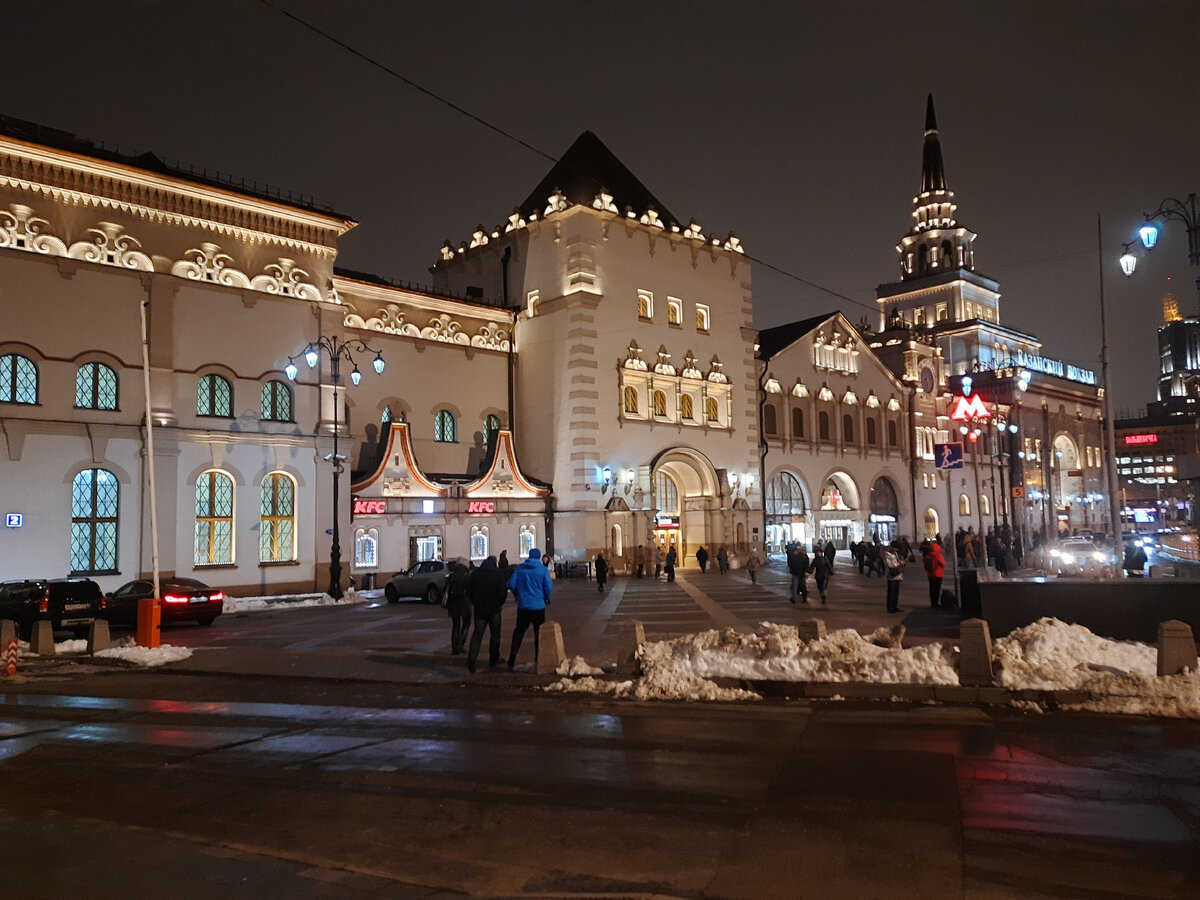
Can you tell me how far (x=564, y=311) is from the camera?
40.3 m

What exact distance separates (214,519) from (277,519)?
7.05 ft

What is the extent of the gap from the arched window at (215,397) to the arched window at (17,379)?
4.74 metres

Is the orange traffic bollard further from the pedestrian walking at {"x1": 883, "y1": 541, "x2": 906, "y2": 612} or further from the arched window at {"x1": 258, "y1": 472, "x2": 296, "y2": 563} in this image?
the pedestrian walking at {"x1": 883, "y1": 541, "x2": 906, "y2": 612}

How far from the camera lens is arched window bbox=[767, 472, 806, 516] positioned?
52.5 metres

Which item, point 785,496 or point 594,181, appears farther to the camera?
point 785,496

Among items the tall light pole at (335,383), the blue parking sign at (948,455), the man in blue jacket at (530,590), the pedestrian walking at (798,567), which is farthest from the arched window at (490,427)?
the man in blue jacket at (530,590)

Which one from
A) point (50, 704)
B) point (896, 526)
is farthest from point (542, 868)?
point (896, 526)

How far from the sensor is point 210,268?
102ft

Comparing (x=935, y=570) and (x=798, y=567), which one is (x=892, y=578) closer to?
(x=935, y=570)

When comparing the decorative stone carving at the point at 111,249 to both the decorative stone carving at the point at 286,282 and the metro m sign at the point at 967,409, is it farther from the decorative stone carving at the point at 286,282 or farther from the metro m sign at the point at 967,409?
the metro m sign at the point at 967,409

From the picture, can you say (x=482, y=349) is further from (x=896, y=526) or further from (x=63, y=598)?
(x=896, y=526)

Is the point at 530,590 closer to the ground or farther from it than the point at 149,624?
farther from it

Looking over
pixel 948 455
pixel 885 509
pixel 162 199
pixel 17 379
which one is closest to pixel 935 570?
pixel 948 455

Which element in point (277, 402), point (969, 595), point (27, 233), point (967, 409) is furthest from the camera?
point (277, 402)
